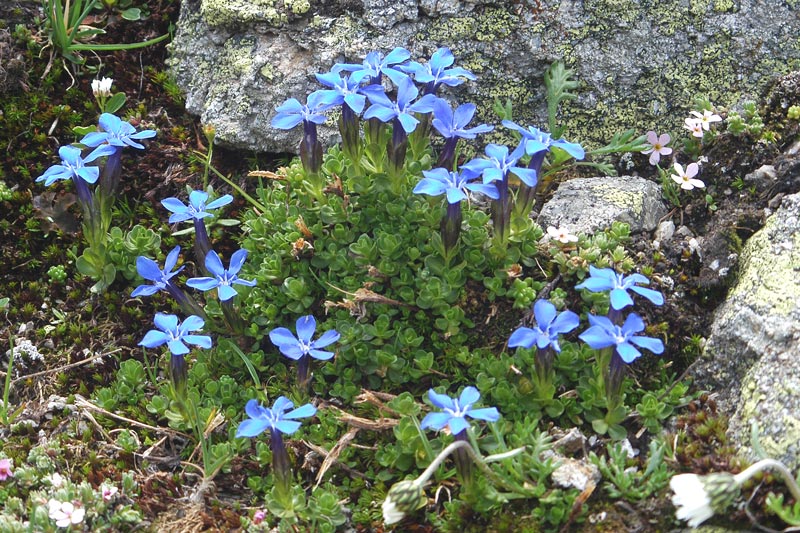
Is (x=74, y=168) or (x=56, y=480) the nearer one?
(x=56, y=480)

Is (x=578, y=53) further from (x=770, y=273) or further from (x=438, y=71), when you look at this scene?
(x=770, y=273)

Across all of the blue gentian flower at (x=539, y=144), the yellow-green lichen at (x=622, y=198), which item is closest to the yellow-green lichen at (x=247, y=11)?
the blue gentian flower at (x=539, y=144)

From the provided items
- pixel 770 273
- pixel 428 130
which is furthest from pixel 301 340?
pixel 770 273

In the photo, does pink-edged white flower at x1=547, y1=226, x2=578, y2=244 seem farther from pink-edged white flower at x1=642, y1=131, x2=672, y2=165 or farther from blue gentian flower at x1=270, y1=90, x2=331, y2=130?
blue gentian flower at x1=270, y1=90, x2=331, y2=130

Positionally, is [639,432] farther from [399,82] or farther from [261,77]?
[261,77]

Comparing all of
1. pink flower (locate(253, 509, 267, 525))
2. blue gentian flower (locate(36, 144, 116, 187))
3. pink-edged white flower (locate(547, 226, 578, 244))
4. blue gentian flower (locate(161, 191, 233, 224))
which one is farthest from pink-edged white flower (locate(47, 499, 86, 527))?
pink-edged white flower (locate(547, 226, 578, 244))

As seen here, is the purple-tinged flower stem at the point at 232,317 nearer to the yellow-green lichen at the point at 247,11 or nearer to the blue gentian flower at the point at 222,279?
the blue gentian flower at the point at 222,279
